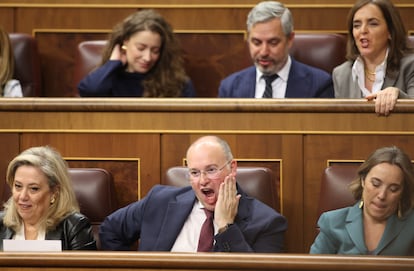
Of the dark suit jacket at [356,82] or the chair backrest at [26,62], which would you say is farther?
the chair backrest at [26,62]

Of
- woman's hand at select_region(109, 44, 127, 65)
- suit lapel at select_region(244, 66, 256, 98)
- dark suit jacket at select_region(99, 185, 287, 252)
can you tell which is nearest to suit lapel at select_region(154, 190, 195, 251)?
dark suit jacket at select_region(99, 185, 287, 252)

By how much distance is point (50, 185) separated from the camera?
1401mm

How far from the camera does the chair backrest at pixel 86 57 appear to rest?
188 cm

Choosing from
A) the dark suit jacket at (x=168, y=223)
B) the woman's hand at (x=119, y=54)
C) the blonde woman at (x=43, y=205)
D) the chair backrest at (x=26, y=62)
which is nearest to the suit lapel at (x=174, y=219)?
the dark suit jacket at (x=168, y=223)

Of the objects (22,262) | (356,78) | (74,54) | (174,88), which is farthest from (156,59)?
(22,262)

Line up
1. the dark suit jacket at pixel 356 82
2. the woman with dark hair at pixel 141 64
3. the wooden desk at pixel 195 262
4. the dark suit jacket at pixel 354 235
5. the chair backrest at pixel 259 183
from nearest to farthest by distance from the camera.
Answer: the wooden desk at pixel 195 262 < the dark suit jacket at pixel 354 235 < the chair backrest at pixel 259 183 < the dark suit jacket at pixel 356 82 < the woman with dark hair at pixel 141 64

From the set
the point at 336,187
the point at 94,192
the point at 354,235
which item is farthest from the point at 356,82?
the point at 94,192

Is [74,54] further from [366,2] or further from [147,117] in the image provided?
[366,2]

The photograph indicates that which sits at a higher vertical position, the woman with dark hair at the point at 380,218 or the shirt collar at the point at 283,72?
the shirt collar at the point at 283,72

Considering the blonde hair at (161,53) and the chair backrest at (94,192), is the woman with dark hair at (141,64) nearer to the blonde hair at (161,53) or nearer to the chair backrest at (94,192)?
the blonde hair at (161,53)

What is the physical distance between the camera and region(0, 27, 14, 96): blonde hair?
1.79 m

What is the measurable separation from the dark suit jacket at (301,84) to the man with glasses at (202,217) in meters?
0.34

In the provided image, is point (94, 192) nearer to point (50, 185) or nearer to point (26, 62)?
point (50, 185)

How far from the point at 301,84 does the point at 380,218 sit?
1.39 feet
